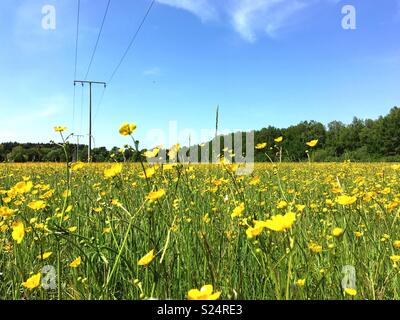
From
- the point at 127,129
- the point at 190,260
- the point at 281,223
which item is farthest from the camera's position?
the point at 190,260

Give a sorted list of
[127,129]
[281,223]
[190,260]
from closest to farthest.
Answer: [281,223] → [127,129] → [190,260]

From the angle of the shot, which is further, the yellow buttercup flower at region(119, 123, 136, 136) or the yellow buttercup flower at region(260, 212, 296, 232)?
the yellow buttercup flower at region(119, 123, 136, 136)

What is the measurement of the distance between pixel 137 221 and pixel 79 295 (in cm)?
76

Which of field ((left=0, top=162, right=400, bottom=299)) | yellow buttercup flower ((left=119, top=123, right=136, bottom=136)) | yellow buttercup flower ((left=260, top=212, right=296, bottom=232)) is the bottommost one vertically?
field ((left=0, top=162, right=400, bottom=299))

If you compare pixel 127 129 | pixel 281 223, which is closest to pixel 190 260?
pixel 127 129

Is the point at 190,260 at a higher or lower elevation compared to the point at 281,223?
lower

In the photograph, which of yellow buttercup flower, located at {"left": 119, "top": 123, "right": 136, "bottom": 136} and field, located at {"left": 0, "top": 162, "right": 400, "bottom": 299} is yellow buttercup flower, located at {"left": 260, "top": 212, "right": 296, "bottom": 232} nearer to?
field, located at {"left": 0, "top": 162, "right": 400, "bottom": 299}

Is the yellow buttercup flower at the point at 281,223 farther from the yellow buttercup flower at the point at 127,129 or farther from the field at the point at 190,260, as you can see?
the yellow buttercup flower at the point at 127,129

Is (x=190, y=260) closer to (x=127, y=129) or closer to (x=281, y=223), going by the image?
(x=127, y=129)

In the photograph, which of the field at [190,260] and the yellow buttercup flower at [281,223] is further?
the field at [190,260]

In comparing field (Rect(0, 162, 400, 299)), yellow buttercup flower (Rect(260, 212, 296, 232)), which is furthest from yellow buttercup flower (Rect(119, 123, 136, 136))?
yellow buttercup flower (Rect(260, 212, 296, 232))

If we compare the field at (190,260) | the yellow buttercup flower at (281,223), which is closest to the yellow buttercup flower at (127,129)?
the field at (190,260)
